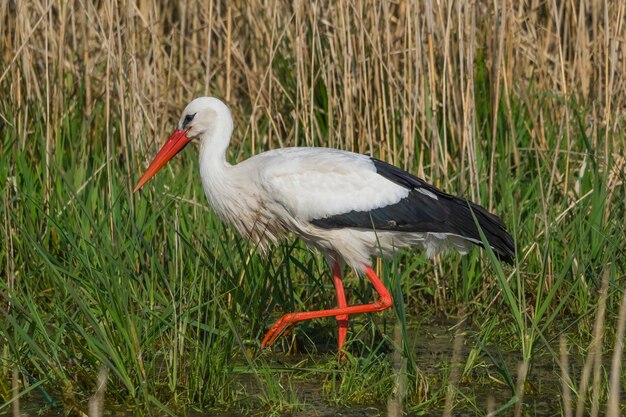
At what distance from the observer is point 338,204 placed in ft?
16.2

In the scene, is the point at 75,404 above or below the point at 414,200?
below

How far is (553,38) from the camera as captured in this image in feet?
24.3

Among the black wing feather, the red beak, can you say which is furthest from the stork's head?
the black wing feather

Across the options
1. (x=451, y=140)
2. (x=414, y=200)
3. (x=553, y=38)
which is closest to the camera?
(x=414, y=200)

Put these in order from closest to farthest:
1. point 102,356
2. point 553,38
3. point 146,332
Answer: point 102,356
point 146,332
point 553,38

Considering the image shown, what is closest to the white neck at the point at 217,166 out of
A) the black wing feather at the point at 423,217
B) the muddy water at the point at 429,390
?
the black wing feather at the point at 423,217

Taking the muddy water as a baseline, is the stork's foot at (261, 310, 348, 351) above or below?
above

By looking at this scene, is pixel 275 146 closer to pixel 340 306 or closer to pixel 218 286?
pixel 340 306

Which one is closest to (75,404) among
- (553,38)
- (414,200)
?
(414,200)

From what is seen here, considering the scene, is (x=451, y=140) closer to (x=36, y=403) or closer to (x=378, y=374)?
(x=378, y=374)

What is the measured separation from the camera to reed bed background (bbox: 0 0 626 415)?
12.8 ft

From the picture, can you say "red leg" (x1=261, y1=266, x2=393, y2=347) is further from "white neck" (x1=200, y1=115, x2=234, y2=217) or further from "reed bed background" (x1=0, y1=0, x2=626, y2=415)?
"white neck" (x1=200, y1=115, x2=234, y2=217)

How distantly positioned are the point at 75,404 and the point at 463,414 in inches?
56.0

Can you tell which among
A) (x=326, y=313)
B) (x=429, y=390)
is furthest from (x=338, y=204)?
(x=429, y=390)
